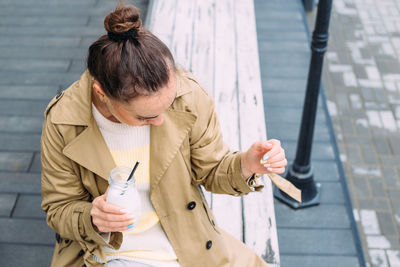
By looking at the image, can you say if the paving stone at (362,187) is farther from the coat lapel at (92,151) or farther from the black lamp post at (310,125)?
the coat lapel at (92,151)

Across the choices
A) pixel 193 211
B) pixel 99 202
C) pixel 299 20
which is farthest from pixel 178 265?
pixel 299 20

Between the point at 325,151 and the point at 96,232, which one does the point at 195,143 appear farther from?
the point at 325,151

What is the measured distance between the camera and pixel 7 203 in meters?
3.00

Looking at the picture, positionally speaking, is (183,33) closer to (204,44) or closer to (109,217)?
(204,44)

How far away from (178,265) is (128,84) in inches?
32.5

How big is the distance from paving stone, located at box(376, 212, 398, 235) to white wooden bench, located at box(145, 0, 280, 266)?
5.42 ft

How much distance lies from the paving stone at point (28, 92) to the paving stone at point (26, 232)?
4.08 ft

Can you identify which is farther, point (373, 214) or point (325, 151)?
point (373, 214)

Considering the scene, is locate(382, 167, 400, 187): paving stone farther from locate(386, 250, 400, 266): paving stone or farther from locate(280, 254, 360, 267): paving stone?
locate(280, 254, 360, 267): paving stone

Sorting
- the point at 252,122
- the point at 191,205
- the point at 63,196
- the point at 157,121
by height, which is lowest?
the point at 252,122

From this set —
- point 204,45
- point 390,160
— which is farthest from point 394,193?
point 204,45

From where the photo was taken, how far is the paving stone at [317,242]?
3.02 m

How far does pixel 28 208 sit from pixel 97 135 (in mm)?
1512

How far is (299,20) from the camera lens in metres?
5.10
